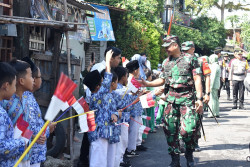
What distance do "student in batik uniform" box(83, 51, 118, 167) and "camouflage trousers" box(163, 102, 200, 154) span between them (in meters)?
1.28

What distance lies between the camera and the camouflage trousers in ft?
19.4

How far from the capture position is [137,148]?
25.0 feet

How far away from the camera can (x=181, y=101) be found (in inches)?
235

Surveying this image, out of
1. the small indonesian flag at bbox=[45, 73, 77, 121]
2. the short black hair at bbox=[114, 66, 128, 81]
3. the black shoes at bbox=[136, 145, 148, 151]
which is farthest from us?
the black shoes at bbox=[136, 145, 148, 151]

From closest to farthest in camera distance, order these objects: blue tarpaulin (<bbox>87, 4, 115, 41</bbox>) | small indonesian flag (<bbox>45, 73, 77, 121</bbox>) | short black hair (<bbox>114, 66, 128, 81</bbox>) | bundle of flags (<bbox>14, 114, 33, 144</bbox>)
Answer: small indonesian flag (<bbox>45, 73, 77, 121</bbox>) → bundle of flags (<bbox>14, 114, 33, 144</bbox>) → short black hair (<bbox>114, 66, 128, 81</bbox>) → blue tarpaulin (<bbox>87, 4, 115, 41</bbox>)

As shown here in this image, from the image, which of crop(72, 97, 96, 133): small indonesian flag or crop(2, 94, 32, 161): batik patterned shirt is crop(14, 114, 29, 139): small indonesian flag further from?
crop(72, 97, 96, 133): small indonesian flag

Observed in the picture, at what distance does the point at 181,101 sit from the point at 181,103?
3cm

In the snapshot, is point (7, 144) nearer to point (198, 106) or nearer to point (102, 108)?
point (102, 108)

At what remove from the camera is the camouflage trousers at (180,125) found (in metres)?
5.90

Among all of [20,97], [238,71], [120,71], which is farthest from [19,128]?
[238,71]

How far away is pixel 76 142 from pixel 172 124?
2615 millimetres

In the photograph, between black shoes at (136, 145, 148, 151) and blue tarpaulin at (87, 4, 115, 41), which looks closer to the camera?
black shoes at (136, 145, 148, 151)

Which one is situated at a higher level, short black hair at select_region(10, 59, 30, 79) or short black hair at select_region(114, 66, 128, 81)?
short black hair at select_region(10, 59, 30, 79)

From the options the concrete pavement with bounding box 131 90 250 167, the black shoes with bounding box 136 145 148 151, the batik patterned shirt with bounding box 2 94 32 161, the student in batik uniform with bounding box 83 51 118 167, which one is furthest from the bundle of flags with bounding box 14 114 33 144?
the black shoes with bounding box 136 145 148 151
